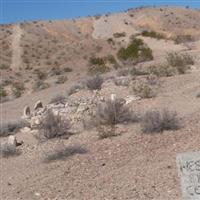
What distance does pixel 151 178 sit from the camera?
12781 millimetres

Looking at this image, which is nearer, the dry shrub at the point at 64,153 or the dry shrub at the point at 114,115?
the dry shrub at the point at 64,153

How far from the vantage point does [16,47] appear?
76562 mm

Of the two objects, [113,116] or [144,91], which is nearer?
[113,116]

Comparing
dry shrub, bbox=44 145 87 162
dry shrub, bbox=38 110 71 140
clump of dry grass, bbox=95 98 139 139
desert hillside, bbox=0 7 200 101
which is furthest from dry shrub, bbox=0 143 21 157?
desert hillside, bbox=0 7 200 101

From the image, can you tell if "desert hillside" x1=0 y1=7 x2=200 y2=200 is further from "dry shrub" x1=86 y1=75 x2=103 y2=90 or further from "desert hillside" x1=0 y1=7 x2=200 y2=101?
"desert hillside" x1=0 y1=7 x2=200 y2=101

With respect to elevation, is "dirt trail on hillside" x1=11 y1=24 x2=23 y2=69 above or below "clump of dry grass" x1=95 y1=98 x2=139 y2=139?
above

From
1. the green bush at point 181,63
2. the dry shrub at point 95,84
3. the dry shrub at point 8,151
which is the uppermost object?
the green bush at point 181,63

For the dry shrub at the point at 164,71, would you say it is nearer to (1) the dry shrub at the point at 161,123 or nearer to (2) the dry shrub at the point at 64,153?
(1) the dry shrub at the point at 161,123

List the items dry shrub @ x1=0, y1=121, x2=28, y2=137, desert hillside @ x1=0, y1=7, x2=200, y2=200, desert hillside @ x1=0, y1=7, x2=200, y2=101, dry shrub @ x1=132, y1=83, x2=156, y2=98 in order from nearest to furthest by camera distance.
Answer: desert hillside @ x1=0, y1=7, x2=200, y2=200 → dry shrub @ x1=132, y1=83, x2=156, y2=98 → dry shrub @ x1=0, y1=121, x2=28, y2=137 → desert hillside @ x1=0, y1=7, x2=200, y2=101

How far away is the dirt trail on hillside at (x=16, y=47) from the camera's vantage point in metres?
66.7

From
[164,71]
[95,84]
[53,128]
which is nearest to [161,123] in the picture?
[53,128]

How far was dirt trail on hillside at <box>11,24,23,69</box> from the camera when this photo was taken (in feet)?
219

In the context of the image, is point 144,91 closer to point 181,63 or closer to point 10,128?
point 10,128

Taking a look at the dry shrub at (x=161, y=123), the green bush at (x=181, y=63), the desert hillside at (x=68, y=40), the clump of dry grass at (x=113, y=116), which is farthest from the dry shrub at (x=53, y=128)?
the desert hillside at (x=68, y=40)
